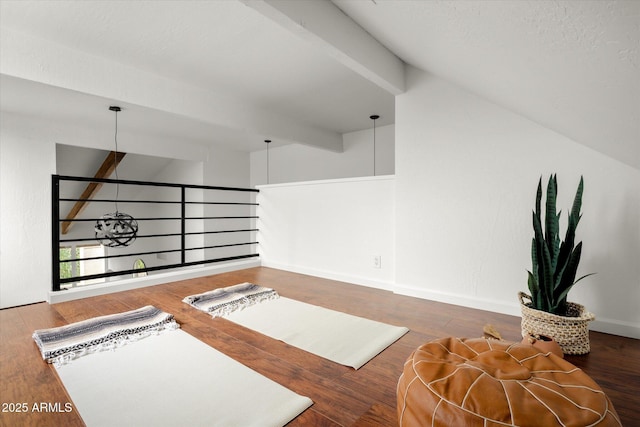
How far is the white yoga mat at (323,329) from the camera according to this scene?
166 centimetres

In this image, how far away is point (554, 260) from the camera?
166 centimetres

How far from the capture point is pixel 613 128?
1.31 meters

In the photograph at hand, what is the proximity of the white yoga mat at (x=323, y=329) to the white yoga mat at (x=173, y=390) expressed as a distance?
0.38 m

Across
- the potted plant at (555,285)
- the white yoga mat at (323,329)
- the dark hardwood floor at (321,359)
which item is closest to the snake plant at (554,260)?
the potted plant at (555,285)

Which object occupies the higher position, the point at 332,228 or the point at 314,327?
the point at 332,228

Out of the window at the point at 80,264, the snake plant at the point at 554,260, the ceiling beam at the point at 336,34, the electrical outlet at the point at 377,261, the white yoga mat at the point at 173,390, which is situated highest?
the ceiling beam at the point at 336,34

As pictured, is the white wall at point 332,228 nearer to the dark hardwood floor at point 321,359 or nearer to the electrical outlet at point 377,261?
the electrical outlet at point 377,261

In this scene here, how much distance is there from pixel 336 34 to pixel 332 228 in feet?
6.48

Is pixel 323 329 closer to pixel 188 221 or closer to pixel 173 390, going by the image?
pixel 173 390

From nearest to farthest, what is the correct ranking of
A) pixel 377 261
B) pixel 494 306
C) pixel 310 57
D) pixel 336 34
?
1. pixel 336 34
2. pixel 494 306
3. pixel 310 57
4. pixel 377 261

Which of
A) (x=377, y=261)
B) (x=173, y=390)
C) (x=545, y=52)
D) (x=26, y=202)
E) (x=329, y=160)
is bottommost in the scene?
(x=173, y=390)

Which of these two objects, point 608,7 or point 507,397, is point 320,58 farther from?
point 507,397

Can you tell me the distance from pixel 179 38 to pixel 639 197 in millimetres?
3074

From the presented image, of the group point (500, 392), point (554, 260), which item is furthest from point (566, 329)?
point (500, 392)
